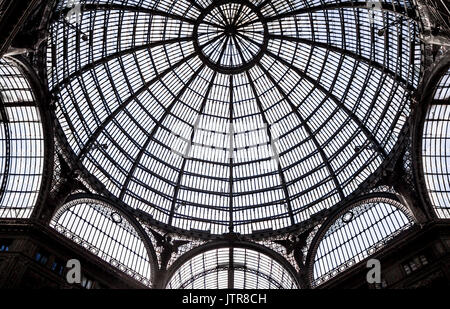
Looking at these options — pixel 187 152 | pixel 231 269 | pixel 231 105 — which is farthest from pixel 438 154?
pixel 187 152

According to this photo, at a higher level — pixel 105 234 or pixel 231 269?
pixel 231 269

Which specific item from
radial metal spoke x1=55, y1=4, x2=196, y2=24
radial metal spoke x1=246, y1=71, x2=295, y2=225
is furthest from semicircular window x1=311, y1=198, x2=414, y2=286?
radial metal spoke x1=55, y1=4, x2=196, y2=24

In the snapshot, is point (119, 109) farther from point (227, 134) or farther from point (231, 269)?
point (231, 269)

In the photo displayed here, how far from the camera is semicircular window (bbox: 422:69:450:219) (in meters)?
31.4

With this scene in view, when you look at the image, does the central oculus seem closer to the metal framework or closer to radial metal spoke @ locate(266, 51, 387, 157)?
the metal framework

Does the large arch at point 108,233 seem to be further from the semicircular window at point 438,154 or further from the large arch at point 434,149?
the semicircular window at point 438,154

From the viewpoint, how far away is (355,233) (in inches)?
1449

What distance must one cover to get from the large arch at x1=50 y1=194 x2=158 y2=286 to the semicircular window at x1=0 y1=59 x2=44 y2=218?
2.87m

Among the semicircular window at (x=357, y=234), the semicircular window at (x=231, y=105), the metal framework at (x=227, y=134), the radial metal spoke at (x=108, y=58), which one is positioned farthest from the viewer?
the semicircular window at (x=231, y=105)

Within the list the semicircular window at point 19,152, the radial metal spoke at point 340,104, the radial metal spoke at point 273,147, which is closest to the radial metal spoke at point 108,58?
the semicircular window at point 19,152

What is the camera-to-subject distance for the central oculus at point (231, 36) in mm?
39719

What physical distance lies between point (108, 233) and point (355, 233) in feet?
73.2

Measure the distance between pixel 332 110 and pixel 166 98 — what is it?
56.5 feet

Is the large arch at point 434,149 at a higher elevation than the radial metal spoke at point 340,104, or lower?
lower
